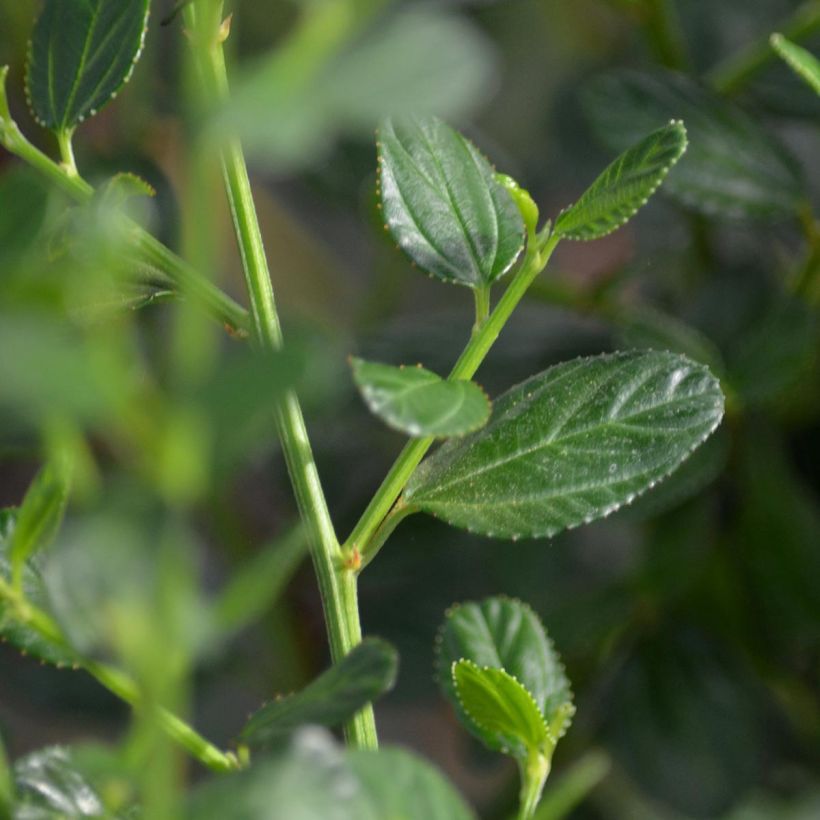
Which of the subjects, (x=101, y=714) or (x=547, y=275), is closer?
(x=547, y=275)

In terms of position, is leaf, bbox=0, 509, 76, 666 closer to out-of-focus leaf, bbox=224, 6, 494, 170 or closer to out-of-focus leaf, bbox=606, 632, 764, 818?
out-of-focus leaf, bbox=224, 6, 494, 170

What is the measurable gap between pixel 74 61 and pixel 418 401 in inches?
6.7

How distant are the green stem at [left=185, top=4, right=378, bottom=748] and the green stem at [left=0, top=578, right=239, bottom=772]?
0.14ft

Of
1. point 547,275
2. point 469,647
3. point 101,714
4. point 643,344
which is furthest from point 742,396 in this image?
point 101,714

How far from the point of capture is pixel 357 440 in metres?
0.93

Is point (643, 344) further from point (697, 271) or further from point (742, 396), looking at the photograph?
point (697, 271)

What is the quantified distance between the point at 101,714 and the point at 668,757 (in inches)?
16.6

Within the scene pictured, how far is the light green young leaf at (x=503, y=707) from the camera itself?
33 centimetres

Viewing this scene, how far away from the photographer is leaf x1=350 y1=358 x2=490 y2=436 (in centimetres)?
28

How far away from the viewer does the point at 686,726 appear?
75 cm

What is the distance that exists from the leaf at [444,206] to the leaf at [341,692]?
13 cm

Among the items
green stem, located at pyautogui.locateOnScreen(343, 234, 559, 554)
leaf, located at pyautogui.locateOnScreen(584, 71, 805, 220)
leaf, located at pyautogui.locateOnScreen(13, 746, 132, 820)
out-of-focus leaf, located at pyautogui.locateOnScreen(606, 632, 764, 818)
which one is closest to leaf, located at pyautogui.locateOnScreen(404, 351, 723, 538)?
green stem, located at pyautogui.locateOnScreen(343, 234, 559, 554)

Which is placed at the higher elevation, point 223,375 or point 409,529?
point 223,375

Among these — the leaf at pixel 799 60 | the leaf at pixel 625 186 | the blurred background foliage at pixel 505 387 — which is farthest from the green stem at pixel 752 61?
the leaf at pixel 625 186
